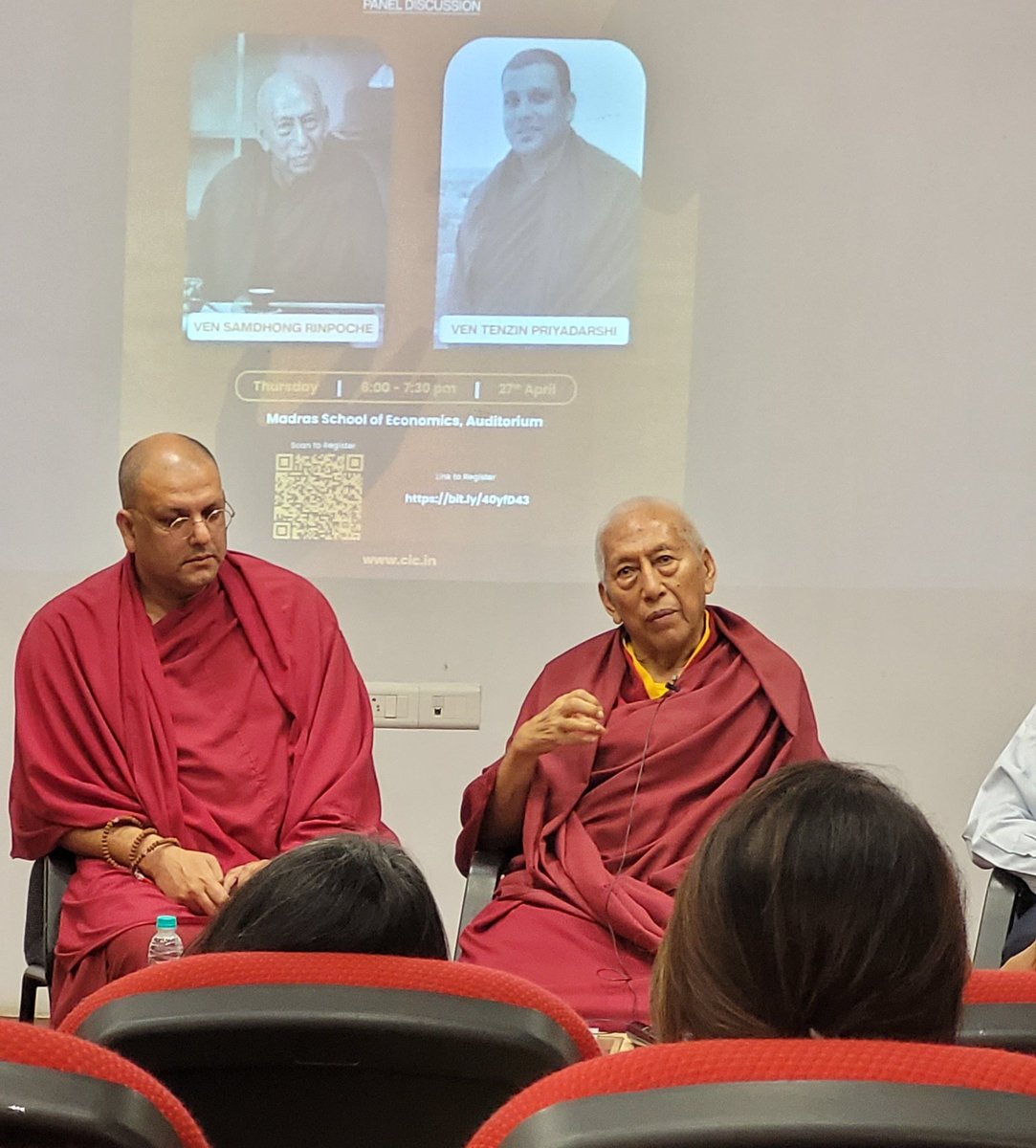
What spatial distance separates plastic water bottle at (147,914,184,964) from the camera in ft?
9.22

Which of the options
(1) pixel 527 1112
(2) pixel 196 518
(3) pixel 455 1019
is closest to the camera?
(1) pixel 527 1112

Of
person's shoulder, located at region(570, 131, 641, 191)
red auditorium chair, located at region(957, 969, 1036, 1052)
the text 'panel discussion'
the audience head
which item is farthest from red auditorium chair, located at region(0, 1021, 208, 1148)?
person's shoulder, located at region(570, 131, 641, 191)

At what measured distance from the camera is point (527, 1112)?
0.86 m

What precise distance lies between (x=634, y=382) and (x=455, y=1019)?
324cm

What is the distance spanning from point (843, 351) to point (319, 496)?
142cm

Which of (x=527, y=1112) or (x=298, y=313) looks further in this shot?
(x=298, y=313)

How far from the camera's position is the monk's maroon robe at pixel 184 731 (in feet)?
10.2

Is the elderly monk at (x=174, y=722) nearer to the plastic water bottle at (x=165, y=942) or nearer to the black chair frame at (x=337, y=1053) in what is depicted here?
Result: the plastic water bottle at (x=165, y=942)

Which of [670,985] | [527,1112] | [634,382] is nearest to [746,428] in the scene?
[634,382]

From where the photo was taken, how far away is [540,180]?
4.26m

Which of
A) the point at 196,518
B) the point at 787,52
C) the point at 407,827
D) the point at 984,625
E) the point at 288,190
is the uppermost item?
the point at 787,52

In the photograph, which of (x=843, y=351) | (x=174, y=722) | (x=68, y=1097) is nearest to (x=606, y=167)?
(x=843, y=351)

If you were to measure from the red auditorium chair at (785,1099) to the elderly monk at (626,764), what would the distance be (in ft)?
6.76

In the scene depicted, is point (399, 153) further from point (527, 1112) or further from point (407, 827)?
→ point (527, 1112)
